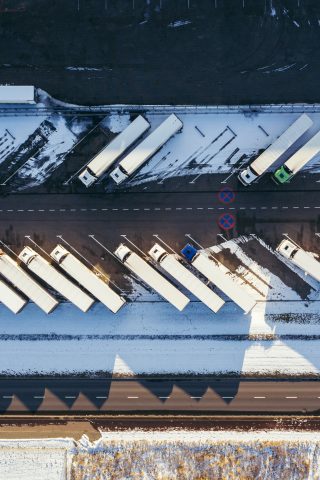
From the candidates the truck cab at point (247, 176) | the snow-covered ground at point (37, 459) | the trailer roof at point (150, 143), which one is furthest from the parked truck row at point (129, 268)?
the snow-covered ground at point (37, 459)

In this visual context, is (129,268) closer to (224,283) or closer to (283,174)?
(224,283)

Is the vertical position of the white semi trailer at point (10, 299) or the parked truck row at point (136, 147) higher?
the parked truck row at point (136, 147)

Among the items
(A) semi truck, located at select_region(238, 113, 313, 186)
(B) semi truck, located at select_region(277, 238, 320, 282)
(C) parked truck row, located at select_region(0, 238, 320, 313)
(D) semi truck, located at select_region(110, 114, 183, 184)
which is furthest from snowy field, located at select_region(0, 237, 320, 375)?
(D) semi truck, located at select_region(110, 114, 183, 184)

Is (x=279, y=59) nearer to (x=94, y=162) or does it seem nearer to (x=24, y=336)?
(x=94, y=162)

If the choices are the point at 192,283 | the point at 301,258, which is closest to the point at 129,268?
the point at 192,283

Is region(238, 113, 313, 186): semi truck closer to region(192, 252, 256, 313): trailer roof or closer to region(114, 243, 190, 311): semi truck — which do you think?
region(192, 252, 256, 313): trailer roof

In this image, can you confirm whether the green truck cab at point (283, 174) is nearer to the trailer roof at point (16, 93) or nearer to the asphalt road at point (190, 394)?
the asphalt road at point (190, 394)
